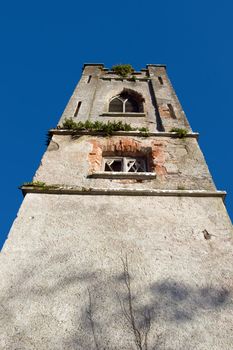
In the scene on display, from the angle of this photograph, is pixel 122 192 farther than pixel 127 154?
No

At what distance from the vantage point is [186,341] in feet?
9.95

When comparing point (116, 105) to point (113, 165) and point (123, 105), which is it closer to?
point (123, 105)

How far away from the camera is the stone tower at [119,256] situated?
3115mm

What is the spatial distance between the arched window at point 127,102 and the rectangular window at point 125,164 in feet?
10.7

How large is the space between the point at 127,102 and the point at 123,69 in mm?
2848

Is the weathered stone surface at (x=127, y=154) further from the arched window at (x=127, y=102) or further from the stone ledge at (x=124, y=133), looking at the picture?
the arched window at (x=127, y=102)

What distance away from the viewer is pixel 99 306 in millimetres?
3322

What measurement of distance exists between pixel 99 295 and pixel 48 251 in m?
0.90

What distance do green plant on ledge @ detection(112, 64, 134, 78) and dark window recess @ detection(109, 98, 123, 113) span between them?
2387 millimetres

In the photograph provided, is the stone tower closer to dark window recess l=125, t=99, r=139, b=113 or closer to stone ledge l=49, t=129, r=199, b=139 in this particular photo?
stone ledge l=49, t=129, r=199, b=139

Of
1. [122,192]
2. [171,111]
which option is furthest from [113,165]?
[171,111]

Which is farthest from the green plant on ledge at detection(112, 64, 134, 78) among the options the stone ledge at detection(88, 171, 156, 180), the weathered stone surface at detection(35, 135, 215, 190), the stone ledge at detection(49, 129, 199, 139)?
the stone ledge at detection(88, 171, 156, 180)

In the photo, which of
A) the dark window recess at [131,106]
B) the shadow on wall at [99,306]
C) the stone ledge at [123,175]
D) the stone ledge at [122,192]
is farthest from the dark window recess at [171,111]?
the shadow on wall at [99,306]

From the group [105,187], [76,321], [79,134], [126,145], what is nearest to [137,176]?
[105,187]
